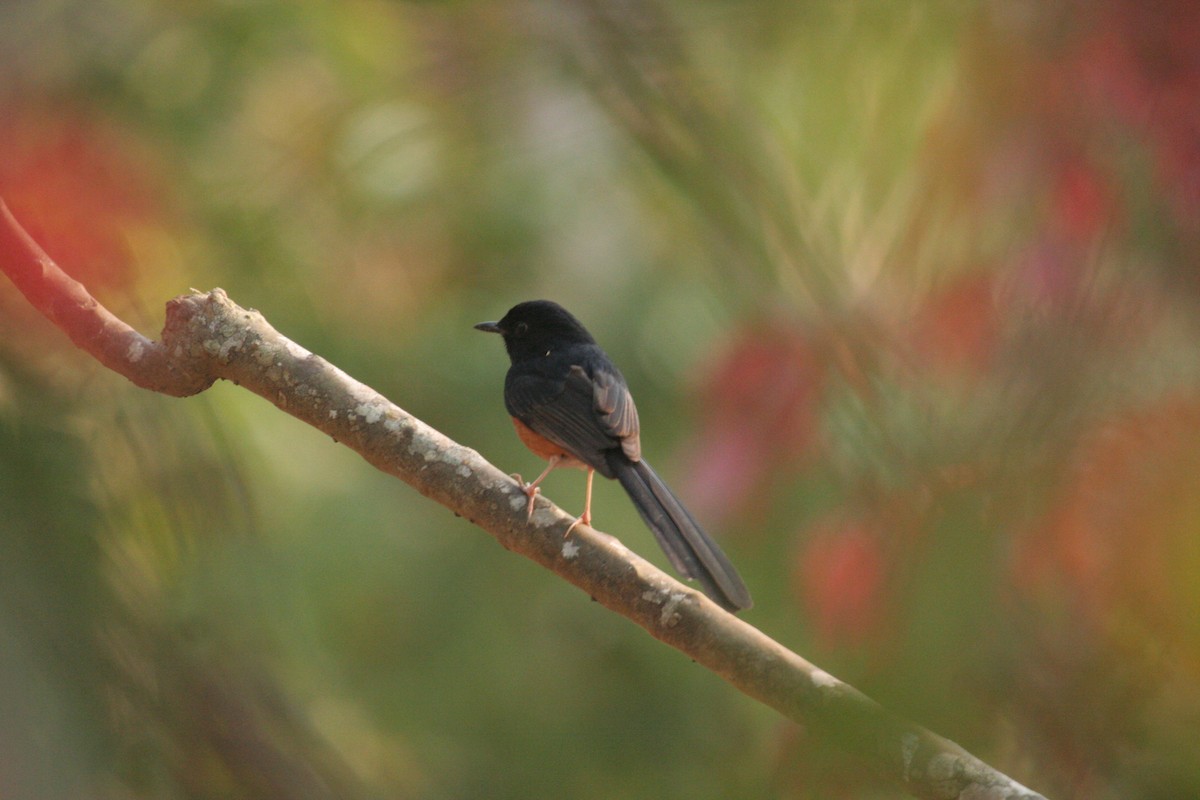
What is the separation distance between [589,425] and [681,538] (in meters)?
0.47

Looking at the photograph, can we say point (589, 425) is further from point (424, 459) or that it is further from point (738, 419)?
point (424, 459)

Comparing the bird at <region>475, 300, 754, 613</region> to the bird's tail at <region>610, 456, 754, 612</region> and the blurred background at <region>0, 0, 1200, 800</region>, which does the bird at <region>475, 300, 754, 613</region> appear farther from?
the blurred background at <region>0, 0, 1200, 800</region>

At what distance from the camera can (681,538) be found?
8.23 ft

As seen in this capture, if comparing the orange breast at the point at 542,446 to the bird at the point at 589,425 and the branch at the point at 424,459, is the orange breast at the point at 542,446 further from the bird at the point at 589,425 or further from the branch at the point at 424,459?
the branch at the point at 424,459

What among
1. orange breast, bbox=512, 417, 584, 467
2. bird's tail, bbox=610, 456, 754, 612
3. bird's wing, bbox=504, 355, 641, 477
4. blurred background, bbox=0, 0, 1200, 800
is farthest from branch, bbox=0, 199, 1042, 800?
orange breast, bbox=512, 417, 584, 467

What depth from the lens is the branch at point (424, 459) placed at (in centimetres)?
184

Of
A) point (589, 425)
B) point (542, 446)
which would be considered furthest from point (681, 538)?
point (542, 446)

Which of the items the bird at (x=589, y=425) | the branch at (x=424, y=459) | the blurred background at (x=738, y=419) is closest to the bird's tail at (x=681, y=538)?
the bird at (x=589, y=425)

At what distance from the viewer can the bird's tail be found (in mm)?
2295

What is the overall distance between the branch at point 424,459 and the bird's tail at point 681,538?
28cm

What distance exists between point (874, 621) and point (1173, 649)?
32 cm

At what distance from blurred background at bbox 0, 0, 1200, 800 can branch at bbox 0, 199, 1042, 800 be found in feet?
0.28

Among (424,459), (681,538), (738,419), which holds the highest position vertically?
(738,419)

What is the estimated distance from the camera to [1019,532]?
907 mm
